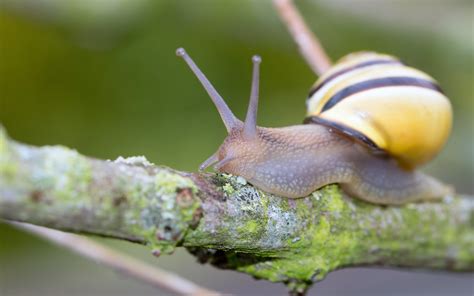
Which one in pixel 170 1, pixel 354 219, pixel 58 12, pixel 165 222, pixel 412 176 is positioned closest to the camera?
pixel 165 222

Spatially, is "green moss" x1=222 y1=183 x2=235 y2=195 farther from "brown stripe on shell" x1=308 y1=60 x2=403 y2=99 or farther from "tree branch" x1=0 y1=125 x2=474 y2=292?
"brown stripe on shell" x1=308 y1=60 x2=403 y2=99

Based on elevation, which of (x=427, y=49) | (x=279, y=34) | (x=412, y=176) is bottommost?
(x=412, y=176)

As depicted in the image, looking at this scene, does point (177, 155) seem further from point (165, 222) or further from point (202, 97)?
point (165, 222)

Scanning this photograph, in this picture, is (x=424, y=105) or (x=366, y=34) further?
(x=366, y=34)

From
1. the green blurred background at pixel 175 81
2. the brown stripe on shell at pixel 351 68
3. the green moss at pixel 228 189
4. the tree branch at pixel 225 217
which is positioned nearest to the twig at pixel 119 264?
the tree branch at pixel 225 217

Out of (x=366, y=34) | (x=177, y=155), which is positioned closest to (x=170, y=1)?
(x=177, y=155)

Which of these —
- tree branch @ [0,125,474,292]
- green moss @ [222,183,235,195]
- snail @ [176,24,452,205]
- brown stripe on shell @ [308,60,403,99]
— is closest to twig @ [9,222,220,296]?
tree branch @ [0,125,474,292]

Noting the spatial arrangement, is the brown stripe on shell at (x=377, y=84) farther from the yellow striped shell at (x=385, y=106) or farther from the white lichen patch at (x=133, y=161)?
the white lichen patch at (x=133, y=161)
